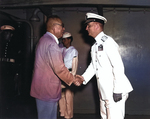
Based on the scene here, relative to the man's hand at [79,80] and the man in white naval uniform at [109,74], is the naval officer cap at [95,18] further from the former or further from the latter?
the man's hand at [79,80]

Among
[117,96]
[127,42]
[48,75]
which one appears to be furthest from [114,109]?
[127,42]

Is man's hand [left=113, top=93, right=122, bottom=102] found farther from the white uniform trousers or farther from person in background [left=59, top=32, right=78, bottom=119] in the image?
person in background [left=59, top=32, right=78, bottom=119]

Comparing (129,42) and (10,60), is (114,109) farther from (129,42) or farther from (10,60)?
(10,60)

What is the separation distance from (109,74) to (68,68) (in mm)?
1923

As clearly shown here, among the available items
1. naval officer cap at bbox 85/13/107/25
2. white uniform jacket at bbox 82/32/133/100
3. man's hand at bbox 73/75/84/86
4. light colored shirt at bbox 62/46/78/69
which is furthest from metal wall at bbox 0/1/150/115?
white uniform jacket at bbox 82/32/133/100

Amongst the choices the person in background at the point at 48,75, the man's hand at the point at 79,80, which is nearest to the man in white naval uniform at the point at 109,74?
the man's hand at the point at 79,80

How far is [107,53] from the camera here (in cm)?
287

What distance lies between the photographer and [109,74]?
2961 mm

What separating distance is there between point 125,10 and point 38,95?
14.2 feet

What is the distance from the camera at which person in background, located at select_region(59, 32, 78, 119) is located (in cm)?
473

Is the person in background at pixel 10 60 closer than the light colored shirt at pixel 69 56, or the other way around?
the light colored shirt at pixel 69 56

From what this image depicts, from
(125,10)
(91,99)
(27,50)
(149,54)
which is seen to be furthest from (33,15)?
(149,54)

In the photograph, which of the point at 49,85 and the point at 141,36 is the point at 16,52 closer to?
the point at 49,85

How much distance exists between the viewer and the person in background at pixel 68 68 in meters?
4.73
